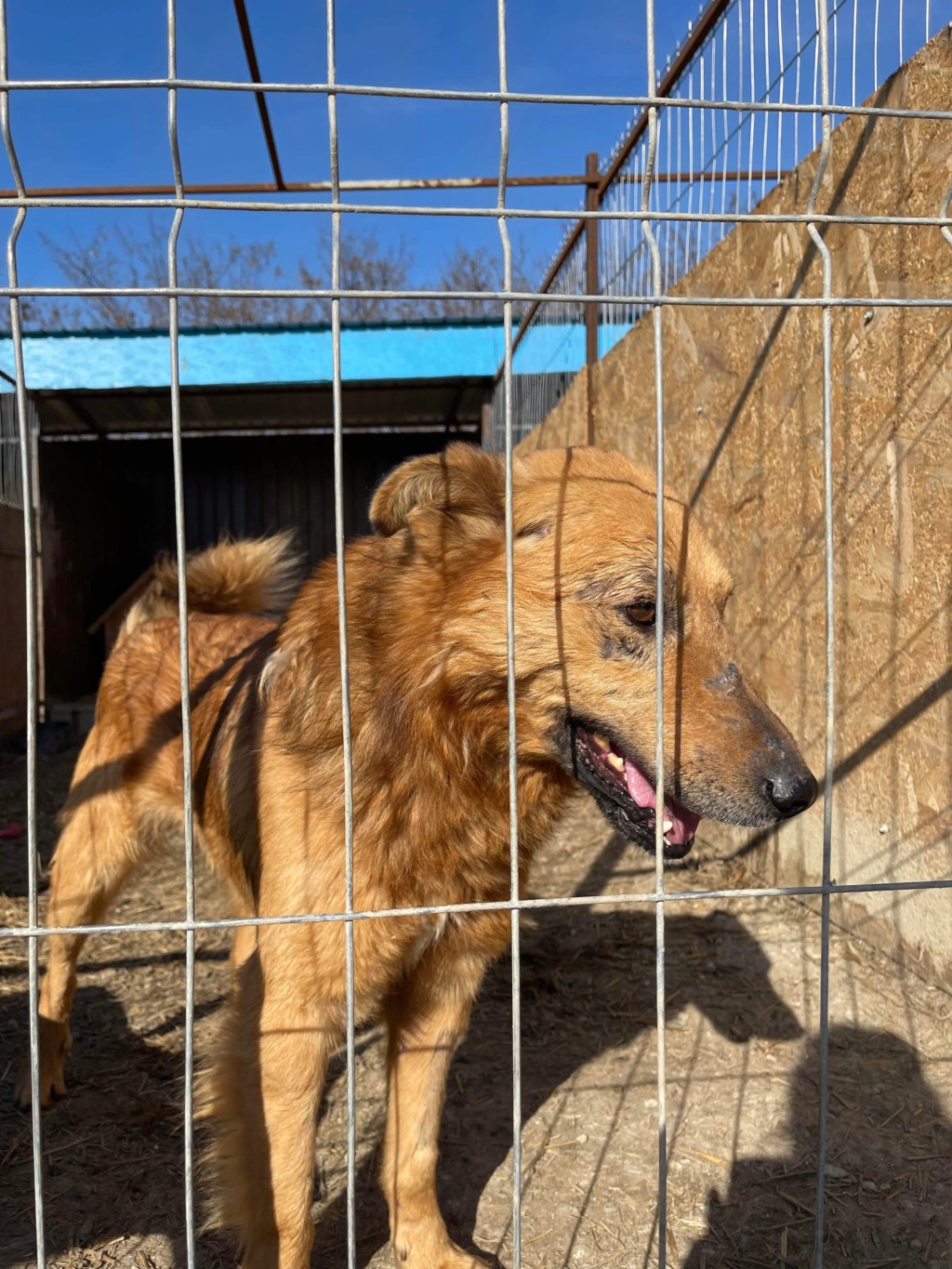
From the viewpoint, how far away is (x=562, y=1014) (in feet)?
11.6

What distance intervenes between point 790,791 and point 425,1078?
1.37m

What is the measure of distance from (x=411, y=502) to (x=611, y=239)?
4.95 m

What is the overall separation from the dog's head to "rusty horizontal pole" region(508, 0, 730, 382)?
86cm

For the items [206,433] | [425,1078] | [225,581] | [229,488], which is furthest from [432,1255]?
→ [229,488]

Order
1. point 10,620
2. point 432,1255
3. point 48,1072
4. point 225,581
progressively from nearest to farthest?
point 432,1255, point 48,1072, point 225,581, point 10,620

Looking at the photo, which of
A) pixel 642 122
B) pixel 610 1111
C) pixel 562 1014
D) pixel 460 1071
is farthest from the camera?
pixel 642 122

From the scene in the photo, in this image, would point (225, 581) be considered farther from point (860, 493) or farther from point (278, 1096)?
point (860, 493)

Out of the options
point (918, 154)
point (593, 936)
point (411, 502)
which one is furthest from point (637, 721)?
point (593, 936)

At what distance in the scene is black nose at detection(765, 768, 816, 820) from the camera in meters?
1.72

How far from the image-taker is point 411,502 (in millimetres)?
2078

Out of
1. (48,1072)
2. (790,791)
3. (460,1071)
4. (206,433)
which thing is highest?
(206,433)

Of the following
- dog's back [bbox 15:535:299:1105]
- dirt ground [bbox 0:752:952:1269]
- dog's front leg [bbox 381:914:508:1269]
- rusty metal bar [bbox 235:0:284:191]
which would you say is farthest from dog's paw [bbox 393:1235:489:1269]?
rusty metal bar [bbox 235:0:284:191]

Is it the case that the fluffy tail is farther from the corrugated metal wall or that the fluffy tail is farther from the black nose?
the corrugated metal wall

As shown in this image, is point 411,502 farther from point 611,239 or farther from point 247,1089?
point 611,239
